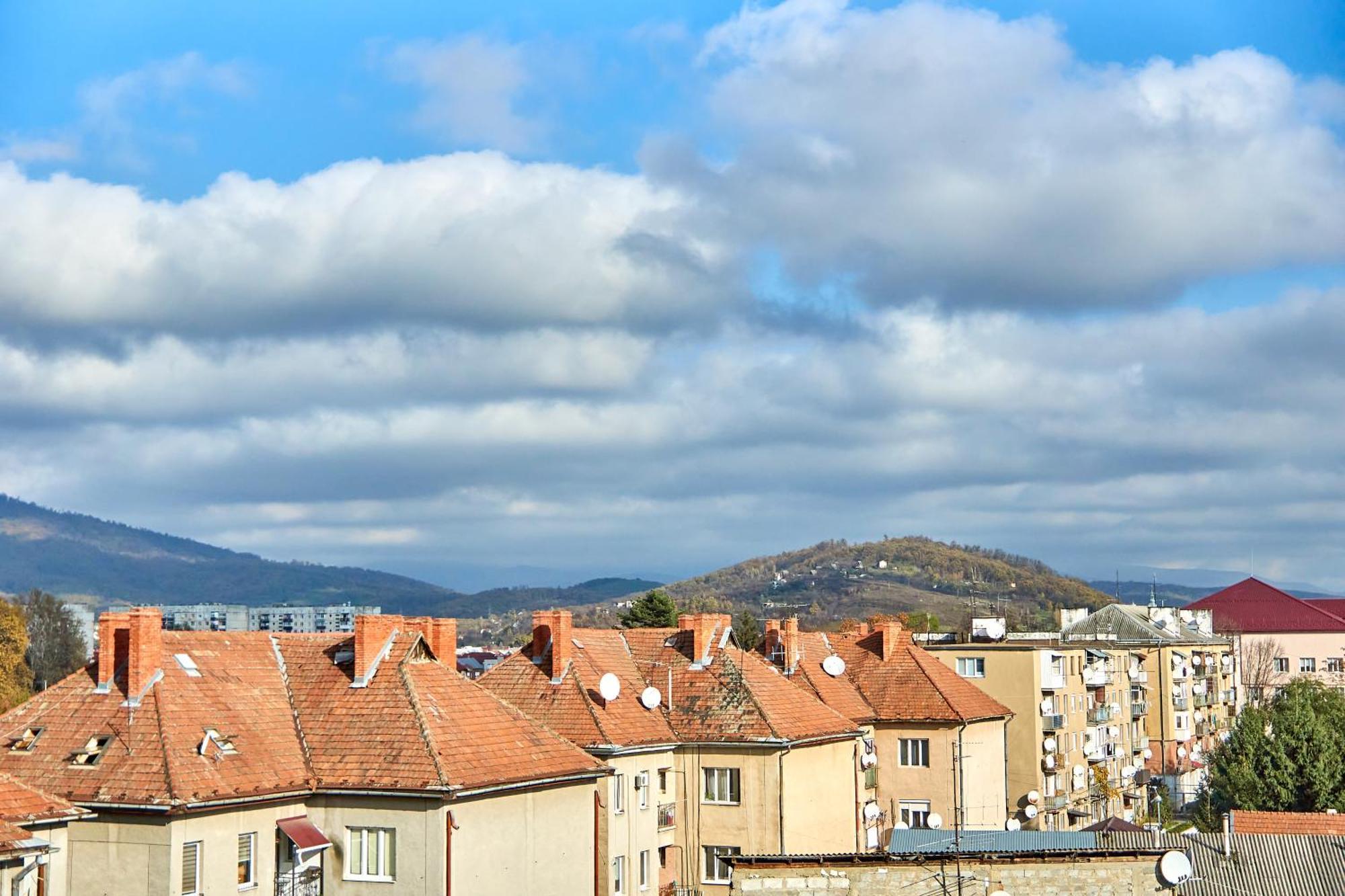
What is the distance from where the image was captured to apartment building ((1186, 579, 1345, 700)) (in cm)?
15062

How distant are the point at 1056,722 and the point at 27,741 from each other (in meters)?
59.3

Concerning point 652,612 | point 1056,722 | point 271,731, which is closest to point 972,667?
point 1056,722

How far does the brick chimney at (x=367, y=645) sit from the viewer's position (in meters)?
45.8

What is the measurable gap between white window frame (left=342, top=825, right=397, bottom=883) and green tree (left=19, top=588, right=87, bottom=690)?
12943 centimetres

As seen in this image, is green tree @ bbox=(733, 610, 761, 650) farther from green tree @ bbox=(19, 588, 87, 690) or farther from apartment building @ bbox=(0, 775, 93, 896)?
apartment building @ bbox=(0, 775, 93, 896)

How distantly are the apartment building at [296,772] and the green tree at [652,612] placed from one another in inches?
2325

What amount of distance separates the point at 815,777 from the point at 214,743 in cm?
2738

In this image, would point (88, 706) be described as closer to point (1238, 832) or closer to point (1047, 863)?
point (1047, 863)

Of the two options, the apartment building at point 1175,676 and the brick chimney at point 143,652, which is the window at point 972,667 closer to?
the apartment building at point 1175,676

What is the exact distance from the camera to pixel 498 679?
58000 mm

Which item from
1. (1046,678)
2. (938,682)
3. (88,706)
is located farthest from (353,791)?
(1046,678)

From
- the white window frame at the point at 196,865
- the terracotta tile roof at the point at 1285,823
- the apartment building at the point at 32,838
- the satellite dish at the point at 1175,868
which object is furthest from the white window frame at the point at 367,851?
the terracotta tile roof at the point at 1285,823

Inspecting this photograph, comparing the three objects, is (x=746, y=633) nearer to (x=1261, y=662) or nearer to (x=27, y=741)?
(x=1261, y=662)

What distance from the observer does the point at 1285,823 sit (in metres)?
52.8
